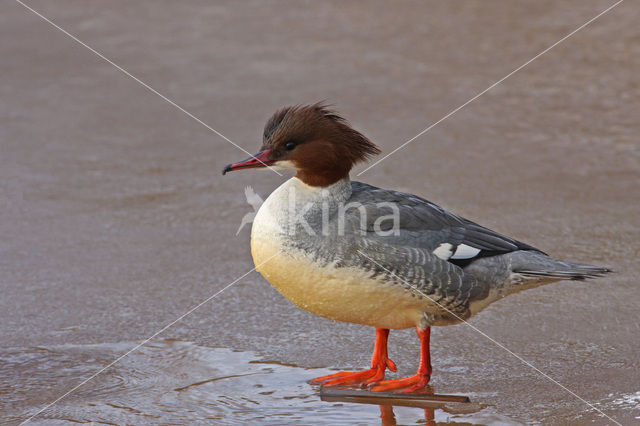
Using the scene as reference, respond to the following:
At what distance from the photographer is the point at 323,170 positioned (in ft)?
13.6

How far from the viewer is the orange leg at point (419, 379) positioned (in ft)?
13.4

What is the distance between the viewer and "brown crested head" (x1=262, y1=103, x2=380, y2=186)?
13.4 ft

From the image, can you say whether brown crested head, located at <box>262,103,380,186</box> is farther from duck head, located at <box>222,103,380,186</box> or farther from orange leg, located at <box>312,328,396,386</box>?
orange leg, located at <box>312,328,396,386</box>

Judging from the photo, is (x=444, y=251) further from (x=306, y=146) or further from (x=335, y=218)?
(x=306, y=146)

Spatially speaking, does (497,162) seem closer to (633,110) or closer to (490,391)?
(633,110)

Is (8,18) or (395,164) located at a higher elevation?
(8,18)

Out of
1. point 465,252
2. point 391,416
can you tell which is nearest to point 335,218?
point 465,252

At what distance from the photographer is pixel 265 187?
6.58 m

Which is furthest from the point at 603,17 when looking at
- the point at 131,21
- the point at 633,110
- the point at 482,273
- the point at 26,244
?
the point at 26,244

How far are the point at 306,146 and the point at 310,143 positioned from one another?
24 mm

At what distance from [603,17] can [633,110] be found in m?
2.25
